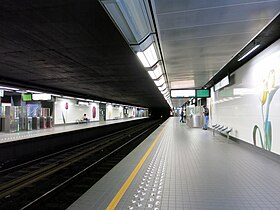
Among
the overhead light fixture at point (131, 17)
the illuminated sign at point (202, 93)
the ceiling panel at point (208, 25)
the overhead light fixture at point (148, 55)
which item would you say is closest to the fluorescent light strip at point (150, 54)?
the overhead light fixture at point (148, 55)

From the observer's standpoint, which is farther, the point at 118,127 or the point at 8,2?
the point at 118,127

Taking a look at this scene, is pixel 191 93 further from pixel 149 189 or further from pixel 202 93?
pixel 149 189

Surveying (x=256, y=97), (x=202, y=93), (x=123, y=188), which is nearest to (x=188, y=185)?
(x=123, y=188)

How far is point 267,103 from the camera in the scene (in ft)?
19.0

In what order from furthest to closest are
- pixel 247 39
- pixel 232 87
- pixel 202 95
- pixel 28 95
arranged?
pixel 28 95, pixel 202 95, pixel 232 87, pixel 247 39

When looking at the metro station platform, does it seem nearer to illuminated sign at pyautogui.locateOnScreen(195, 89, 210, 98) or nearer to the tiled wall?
the tiled wall

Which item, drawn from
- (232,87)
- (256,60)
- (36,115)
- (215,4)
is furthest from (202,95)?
(36,115)

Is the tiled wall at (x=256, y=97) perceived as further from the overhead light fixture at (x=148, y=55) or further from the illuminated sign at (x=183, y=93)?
the illuminated sign at (x=183, y=93)

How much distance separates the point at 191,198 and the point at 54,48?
15.2ft

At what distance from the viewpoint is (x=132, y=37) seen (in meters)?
4.61

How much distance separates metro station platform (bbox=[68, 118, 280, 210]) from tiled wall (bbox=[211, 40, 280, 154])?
117cm

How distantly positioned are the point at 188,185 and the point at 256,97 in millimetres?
4464

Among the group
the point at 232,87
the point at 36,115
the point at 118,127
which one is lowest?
the point at 118,127

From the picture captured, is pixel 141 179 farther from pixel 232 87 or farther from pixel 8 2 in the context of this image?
pixel 232 87
